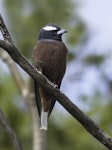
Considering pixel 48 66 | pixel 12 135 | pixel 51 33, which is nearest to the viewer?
pixel 12 135

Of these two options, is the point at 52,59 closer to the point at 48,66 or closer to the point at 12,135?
the point at 48,66

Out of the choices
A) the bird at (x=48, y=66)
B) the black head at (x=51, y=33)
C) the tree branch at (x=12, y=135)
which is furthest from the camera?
the black head at (x=51, y=33)

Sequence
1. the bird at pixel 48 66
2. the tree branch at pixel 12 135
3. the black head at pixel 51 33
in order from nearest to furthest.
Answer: the tree branch at pixel 12 135 → the bird at pixel 48 66 → the black head at pixel 51 33

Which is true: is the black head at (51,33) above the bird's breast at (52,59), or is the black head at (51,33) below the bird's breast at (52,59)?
above

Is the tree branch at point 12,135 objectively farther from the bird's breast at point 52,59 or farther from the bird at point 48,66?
the bird's breast at point 52,59

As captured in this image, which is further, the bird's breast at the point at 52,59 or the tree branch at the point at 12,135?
the bird's breast at the point at 52,59

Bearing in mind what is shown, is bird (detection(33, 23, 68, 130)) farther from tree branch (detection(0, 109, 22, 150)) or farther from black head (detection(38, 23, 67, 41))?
tree branch (detection(0, 109, 22, 150))

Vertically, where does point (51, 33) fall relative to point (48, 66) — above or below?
above

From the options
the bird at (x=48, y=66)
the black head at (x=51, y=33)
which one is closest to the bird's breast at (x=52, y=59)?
the bird at (x=48, y=66)

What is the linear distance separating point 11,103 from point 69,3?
2345mm

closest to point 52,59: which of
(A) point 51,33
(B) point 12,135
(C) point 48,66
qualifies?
(C) point 48,66

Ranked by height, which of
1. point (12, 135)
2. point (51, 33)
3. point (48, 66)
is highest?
point (51, 33)

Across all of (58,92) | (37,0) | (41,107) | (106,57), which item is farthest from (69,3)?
(58,92)

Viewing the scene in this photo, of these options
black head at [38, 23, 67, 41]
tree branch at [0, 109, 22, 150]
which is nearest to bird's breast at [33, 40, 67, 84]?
Answer: black head at [38, 23, 67, 41]
